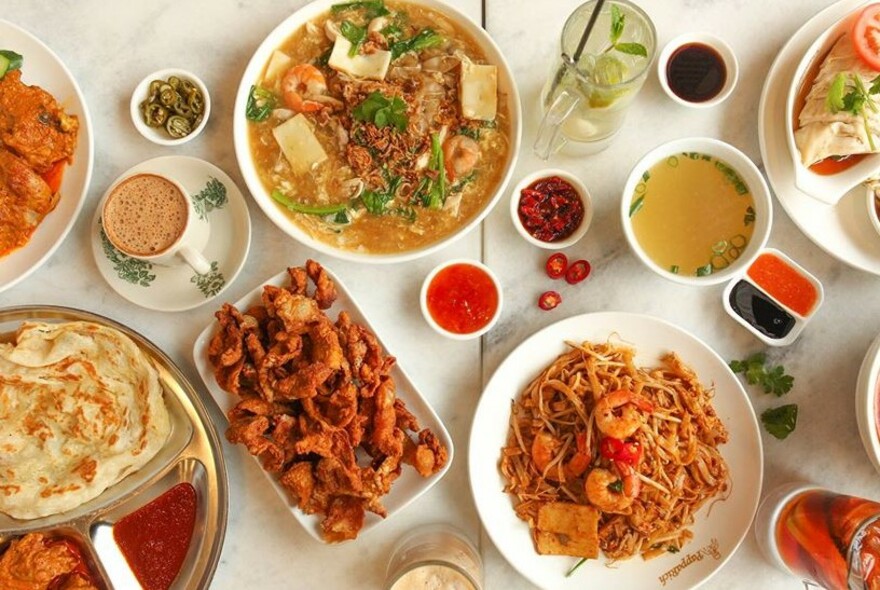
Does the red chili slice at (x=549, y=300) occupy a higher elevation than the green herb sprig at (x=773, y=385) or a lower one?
higher

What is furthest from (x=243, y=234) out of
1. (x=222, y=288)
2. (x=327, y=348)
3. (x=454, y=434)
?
(x=454, y=434)

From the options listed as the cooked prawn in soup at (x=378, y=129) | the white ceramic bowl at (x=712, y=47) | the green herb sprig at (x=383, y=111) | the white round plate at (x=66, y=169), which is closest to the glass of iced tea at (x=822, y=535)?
the white ceramic bowl at (x=712, y=47)

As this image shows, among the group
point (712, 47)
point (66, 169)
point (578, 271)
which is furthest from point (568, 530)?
point (66, 169)

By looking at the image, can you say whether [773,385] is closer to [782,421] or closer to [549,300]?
[782,421]

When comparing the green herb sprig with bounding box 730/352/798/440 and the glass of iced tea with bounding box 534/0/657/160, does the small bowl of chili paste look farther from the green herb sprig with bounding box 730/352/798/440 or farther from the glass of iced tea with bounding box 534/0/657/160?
the green herb sprig with bounding box 730/352/798/440

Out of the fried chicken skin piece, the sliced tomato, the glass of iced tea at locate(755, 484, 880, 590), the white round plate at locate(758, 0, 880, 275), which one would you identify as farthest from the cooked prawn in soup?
the glass of iced tea at locate(755, 484, 880, 590)

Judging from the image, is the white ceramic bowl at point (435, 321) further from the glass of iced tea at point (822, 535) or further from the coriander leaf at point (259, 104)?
the glass of iced tea at point (822, 535)

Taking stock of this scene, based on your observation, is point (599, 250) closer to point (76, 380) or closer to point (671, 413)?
point (671, 413)
